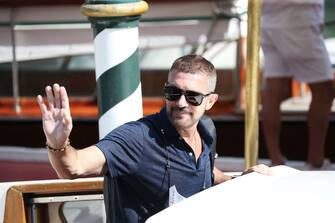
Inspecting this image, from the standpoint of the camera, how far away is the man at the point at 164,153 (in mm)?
2584

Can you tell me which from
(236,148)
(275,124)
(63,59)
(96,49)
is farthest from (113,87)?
(63,59)

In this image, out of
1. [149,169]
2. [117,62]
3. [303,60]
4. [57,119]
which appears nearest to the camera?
[57,119]

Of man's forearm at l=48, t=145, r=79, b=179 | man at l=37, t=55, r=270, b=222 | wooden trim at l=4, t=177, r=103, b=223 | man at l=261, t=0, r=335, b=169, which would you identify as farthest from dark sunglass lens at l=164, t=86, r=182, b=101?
man at l=261, t=0, r=335, b=169

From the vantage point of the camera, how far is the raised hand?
2336 millimetres

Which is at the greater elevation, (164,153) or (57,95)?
(57,95)

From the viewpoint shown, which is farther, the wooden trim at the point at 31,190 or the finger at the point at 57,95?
the wooden trim at the point at 31,190

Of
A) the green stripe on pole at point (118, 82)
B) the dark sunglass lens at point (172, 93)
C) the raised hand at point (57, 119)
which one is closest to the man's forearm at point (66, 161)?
the raised hand at point (57, 119)

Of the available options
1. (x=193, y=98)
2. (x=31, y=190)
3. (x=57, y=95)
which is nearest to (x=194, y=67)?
(x=193, y=98)

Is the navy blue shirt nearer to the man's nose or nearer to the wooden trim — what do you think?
the man's nose

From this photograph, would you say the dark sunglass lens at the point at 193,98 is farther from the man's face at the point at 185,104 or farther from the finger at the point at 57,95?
the finger at the point at 57,95

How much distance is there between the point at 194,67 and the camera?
2.69m

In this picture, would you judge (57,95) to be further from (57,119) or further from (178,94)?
(178,94)

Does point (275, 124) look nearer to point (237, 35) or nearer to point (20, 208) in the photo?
point (237, 35)

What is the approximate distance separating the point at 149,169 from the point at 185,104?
0.22 metres
